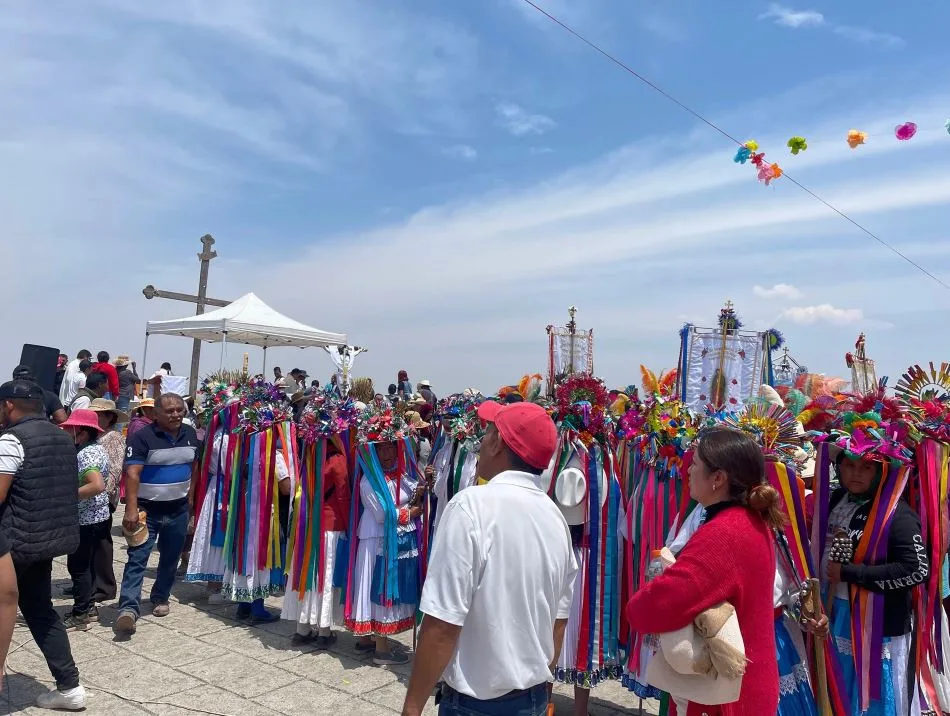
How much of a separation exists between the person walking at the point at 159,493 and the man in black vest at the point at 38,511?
1.25m

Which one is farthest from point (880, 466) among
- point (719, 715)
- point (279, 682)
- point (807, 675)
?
point (279, 682)

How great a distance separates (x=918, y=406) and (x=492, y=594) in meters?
2.84

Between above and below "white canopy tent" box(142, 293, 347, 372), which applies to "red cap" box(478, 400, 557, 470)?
below

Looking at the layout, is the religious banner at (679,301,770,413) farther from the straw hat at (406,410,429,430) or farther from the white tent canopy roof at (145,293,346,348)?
the straw hat at (406,410,429,430)

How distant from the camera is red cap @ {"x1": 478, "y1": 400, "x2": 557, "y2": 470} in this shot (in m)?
2.20

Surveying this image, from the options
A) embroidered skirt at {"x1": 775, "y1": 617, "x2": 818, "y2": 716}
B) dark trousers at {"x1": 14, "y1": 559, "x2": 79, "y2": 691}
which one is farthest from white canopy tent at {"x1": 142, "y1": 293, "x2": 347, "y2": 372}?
embroidered skirt at {"x1": 775, "y1": 617, "x2": 818, "y2": 716}

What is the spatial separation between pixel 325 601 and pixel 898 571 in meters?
3.55

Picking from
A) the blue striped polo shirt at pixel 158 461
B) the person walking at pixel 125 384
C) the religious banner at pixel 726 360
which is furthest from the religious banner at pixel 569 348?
the blue striped polo shirt at pixel 158 461

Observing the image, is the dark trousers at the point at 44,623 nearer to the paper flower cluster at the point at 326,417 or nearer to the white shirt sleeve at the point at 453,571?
the paper flower cluster at the point at 326,417

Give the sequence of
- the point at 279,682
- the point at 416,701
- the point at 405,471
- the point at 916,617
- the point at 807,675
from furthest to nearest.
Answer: the point at 405,471, the point at 279,682, the point at 916,617, the point at 807,675, the point at 416,701

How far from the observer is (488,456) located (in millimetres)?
2244

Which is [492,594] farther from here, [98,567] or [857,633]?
[98,567]

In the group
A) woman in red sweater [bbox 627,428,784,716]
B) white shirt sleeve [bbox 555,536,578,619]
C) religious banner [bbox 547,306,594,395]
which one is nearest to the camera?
woman in red sweater [bbox 627,428,784,716]

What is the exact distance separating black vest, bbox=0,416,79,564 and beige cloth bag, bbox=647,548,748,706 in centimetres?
326
